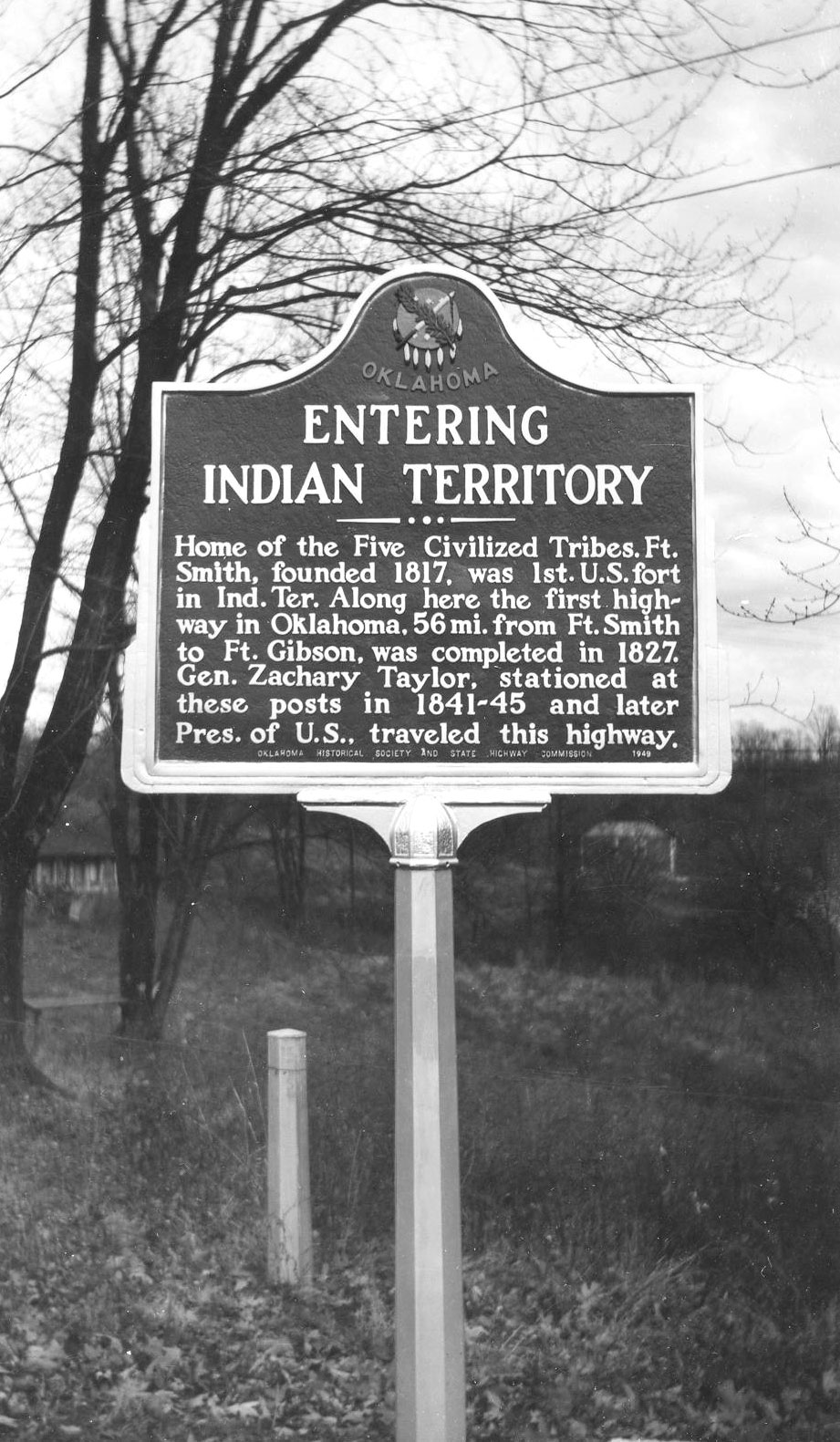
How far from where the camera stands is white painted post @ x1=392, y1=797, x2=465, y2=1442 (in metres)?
3.05

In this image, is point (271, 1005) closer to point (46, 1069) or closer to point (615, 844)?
point (46, 1069)

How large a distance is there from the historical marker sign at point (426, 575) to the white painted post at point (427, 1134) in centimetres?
17

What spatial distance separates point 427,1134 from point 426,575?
148cm

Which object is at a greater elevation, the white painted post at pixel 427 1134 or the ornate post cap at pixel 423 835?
the ornate post cap at pixel 423 835

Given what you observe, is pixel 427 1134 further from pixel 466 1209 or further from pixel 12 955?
pixel 12 955

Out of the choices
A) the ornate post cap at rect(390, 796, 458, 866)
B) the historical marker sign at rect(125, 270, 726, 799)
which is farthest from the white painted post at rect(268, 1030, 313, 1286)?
the historical marker sign at rect(125, 270, 726, 799)

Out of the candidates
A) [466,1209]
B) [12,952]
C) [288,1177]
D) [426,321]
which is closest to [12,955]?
[12,952]

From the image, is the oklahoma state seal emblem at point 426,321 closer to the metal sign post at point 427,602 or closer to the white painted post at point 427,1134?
the metal sign post at point 427,602

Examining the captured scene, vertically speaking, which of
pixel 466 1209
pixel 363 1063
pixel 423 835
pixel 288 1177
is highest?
pixel 423 835

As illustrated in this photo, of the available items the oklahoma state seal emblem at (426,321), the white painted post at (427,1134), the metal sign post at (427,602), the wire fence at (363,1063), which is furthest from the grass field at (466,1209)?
the oklahoma state seal emblem at (426,321)

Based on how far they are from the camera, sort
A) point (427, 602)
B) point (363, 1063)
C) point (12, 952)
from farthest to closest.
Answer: point (12, 952)
point (363, 1063)
point (427, 602)

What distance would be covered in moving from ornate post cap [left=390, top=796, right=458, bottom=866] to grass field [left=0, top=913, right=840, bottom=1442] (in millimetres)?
1094

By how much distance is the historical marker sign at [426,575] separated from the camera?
124 inches

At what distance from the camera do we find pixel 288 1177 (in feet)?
12.6
